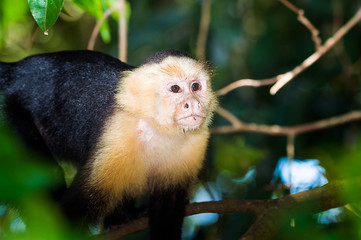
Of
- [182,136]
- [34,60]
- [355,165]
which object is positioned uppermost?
[355,165]

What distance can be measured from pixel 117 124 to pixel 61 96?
541 millimetres

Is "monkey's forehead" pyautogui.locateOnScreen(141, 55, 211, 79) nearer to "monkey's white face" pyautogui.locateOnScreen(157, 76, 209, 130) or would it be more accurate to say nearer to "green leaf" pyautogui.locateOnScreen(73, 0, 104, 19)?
"monkey's white face" pyautogui.locateOnScreen(157, 76, 209, 130)

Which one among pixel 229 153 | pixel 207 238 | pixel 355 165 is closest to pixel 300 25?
pixel 229 153

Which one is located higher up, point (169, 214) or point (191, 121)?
point (191, 121)

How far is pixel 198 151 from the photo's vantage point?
2.73 m

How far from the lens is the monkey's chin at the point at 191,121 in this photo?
2.30m

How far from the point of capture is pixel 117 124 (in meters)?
2.53

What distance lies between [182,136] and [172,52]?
502mm

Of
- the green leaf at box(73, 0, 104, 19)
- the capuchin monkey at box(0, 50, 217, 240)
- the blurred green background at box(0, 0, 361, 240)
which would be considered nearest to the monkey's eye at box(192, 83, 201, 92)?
the capuchin monkey at box(0, 50, 217, 240)

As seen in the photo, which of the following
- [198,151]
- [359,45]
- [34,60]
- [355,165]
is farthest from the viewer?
[359,45]

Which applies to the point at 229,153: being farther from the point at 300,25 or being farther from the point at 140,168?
Result: the point at 300,25

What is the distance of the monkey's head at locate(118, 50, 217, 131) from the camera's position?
7.79 feet

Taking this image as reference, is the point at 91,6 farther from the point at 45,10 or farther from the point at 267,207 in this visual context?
the point at 267,207

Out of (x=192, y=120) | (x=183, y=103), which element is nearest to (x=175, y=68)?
(x=183, y=103)
